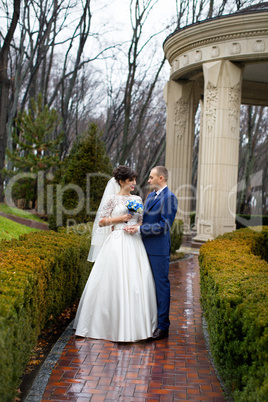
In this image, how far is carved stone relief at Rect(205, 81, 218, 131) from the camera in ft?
42.4

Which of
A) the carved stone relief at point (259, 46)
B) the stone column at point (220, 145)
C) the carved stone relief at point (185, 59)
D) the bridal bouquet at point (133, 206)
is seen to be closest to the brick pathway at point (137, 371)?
the bridal bouquet at point (133, 206)

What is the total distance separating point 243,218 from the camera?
22.1 m

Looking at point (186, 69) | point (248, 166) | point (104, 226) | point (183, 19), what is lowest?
point (104, 226)

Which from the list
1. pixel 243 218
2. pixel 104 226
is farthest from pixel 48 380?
pixel 243 218

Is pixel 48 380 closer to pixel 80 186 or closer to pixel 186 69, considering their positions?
pixel 80 186

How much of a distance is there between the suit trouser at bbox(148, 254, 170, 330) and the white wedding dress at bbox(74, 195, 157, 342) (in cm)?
6

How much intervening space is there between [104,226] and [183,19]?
18.7m

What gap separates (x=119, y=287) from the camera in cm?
500

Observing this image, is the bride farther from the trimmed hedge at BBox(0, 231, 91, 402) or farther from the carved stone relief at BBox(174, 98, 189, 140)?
the carved stone relief at BBox(174, 98, 189, 140)

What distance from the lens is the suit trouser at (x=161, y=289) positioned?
5.20 m

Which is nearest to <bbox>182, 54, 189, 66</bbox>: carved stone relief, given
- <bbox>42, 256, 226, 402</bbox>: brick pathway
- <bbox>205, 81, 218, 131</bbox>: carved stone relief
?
<bbox>205, 81, 218, 131</bbox>: carved stone relief

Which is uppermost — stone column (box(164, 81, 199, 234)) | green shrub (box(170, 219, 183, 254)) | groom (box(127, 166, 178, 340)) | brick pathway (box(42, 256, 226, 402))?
stone column (box(164, 81, 199, 234))

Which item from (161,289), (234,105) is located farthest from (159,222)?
(234,105)

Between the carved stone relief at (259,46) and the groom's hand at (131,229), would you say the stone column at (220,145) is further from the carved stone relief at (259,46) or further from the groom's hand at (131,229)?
the groom's hand at (131,229)
